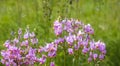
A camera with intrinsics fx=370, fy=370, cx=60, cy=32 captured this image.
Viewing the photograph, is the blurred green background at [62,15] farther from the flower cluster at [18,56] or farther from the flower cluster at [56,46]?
the flower cluster at [18,56]

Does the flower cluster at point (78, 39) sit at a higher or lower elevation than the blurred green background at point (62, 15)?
lower

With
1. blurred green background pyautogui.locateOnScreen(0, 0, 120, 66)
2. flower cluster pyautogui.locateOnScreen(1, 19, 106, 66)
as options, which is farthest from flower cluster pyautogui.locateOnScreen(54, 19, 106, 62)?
blurred green background pyautogui.locateOnScreen(0, 0, 120, 66)

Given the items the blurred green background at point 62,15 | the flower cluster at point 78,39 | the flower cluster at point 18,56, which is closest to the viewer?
the flower cluster at point 18,56

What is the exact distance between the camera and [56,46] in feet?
10.7

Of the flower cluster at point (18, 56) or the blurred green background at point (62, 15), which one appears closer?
the flower cluster at point (18, 56)

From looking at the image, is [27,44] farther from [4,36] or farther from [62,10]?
[4,36]

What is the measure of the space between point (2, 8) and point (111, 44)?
3038 millimetres

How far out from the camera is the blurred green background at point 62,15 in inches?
163

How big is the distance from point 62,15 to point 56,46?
0.76 m

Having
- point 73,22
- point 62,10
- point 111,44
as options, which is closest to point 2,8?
point 111,44

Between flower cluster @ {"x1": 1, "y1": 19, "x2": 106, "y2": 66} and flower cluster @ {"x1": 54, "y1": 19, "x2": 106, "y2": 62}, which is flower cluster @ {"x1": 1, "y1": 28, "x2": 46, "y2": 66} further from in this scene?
flower cluster @ {"x1": 54, "y1": 19, "x2": 106, "y2": 62}

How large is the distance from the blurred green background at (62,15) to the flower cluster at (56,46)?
0.33 m

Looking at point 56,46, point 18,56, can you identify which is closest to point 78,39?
point 56,46

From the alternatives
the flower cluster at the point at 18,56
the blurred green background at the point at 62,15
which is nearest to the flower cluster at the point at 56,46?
the flower cluster at the point at 18,56
